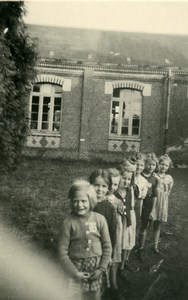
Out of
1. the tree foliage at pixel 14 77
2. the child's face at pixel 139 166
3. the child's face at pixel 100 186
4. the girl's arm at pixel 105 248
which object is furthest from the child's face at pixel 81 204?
the child's face at pixel 139 166

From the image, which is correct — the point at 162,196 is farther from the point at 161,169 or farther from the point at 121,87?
the point at 121,87

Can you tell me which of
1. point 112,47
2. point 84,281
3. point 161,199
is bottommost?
point 84,281

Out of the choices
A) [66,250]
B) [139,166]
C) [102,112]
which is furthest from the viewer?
[102,112]

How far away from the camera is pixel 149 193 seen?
2574 mm

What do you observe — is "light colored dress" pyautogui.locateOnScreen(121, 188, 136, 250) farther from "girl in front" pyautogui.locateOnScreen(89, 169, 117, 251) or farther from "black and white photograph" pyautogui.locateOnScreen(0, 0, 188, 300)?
"girl in front" pyautogui.locateOnScreen(89, 169, 117, 251)

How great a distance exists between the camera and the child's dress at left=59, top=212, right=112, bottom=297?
1.50m

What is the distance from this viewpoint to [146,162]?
8.23 feet

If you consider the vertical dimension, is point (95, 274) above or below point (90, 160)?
below

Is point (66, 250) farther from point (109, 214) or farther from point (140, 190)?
point (140, 190)

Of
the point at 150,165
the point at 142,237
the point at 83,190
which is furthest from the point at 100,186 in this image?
the point at 142,237

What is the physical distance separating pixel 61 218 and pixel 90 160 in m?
0.60

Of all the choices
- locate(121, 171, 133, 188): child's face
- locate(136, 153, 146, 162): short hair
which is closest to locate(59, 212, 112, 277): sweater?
locate(121, 171, 133, 188): child's face

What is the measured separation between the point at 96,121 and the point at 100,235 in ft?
5.65

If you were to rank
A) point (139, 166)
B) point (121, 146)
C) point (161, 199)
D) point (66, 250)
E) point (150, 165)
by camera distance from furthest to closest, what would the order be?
point (121, 146) → point (161, 199) → point (150, 165) → point (139, 166) → point (66, 250)
